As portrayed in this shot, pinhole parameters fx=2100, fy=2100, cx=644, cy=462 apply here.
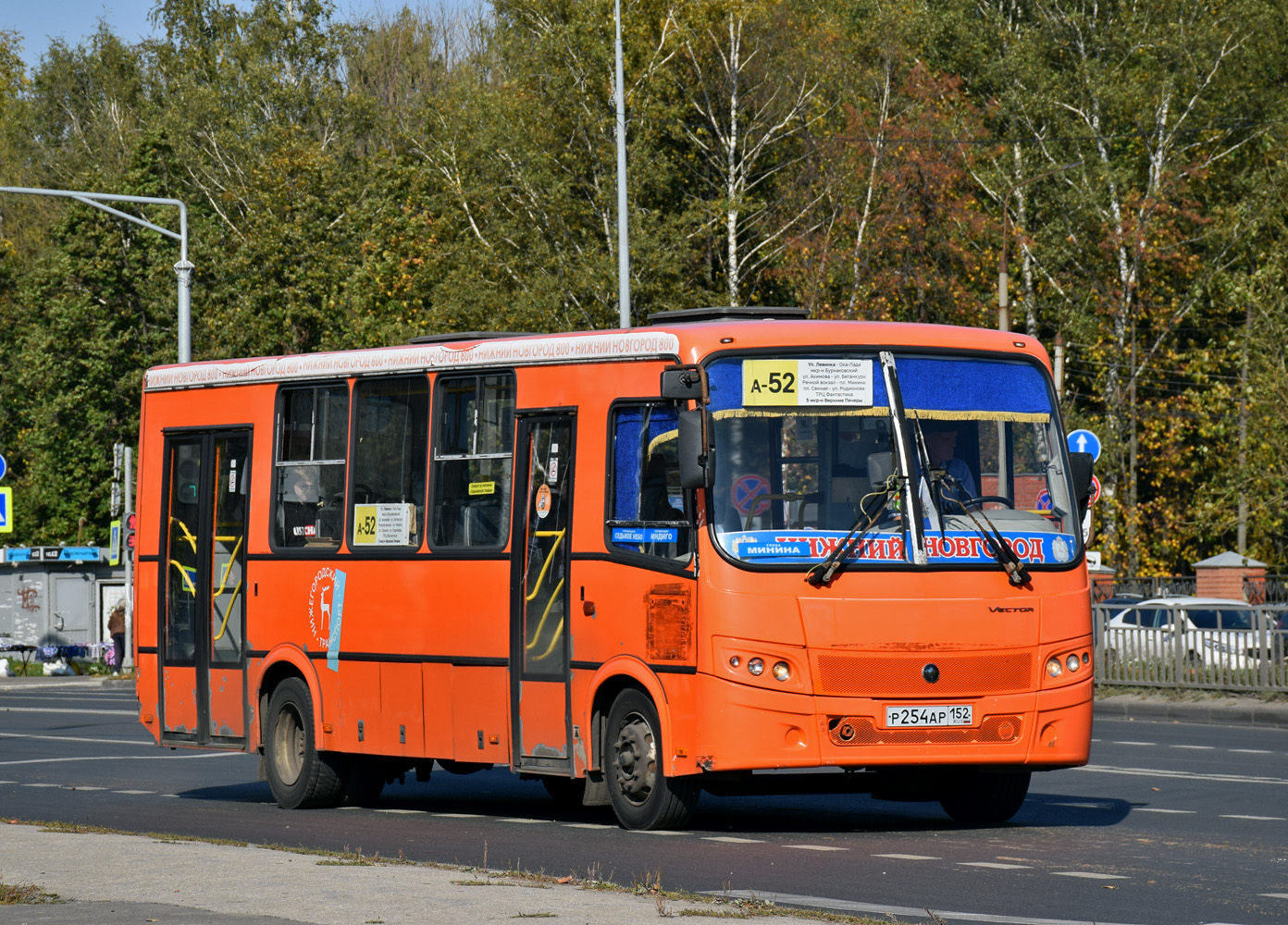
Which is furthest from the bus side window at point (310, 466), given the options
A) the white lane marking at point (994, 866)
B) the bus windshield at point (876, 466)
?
the white lane marking at point (994, 866)

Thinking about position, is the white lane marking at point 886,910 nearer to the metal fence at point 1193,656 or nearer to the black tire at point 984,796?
the black tire at point 984,796

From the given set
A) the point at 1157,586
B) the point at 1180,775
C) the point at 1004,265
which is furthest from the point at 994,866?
the point at 1157,586

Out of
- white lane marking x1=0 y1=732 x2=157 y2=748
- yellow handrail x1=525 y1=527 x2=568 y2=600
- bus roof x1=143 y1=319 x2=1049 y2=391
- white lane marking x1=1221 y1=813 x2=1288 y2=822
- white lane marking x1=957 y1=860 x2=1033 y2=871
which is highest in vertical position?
bus roof x1=143 y1=319 x2=1049 y2=391

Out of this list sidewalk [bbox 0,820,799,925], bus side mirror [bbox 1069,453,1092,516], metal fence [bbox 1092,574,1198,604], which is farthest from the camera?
metal fence [bbox 1092,574,1198,604]

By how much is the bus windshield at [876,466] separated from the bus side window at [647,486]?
0.38 metres

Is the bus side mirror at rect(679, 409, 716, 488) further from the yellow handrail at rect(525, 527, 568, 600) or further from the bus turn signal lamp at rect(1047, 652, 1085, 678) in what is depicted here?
the bus turn signal lamp at rect(1047, 652, 1085, 678)

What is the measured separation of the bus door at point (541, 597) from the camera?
1309 cm

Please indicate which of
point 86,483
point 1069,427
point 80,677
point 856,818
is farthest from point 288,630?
point 86,483

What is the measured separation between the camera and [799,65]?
5172 centimetres

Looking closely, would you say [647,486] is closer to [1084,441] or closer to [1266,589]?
[1084,441]

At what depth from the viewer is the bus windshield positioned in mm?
12000

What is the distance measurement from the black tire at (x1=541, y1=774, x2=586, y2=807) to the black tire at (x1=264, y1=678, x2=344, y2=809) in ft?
5.00

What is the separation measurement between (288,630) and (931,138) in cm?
3668

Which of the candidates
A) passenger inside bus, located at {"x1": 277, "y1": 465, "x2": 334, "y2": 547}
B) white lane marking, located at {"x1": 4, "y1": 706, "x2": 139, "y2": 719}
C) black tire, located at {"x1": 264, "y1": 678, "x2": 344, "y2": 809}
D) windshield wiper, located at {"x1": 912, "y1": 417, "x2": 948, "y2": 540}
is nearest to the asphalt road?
black tire, located at {"x1": 264, "y1": 678, "x2": 344, "y2": 809}
